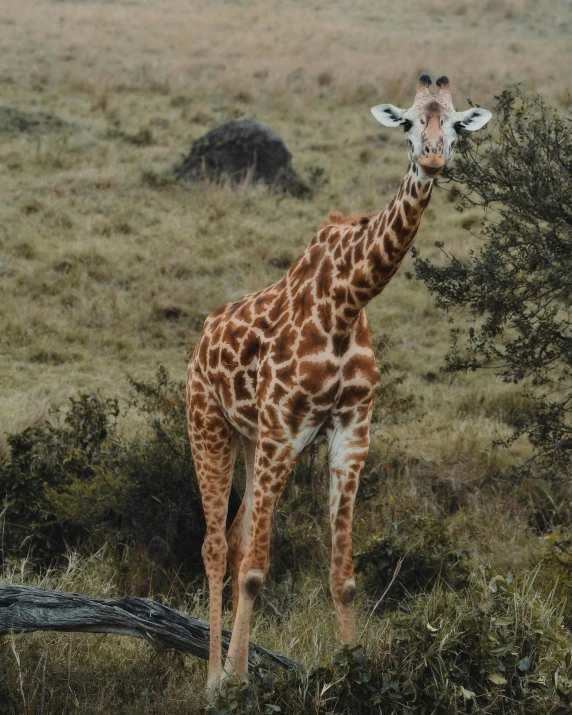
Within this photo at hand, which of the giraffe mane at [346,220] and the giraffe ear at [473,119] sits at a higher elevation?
the giraffe ear at [473,119]

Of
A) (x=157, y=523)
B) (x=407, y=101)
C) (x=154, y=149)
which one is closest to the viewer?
(x=157, y=523)

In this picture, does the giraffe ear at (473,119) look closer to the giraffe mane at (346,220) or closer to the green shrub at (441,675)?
the giraffe mane at (346,220)

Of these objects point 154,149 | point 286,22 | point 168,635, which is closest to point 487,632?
point 168,635

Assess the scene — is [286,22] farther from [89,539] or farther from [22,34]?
[89,539]

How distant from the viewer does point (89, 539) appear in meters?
7.35

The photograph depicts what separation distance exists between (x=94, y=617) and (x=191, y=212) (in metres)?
10.1

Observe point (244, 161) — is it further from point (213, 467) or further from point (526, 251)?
point (213, 467)

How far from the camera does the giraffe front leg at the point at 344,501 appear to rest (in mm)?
4891

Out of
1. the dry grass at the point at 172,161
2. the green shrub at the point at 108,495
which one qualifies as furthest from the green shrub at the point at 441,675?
the dry grass at the point at 172,161

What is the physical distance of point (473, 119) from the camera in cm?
457

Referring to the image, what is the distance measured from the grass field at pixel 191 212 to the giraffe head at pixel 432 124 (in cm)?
269

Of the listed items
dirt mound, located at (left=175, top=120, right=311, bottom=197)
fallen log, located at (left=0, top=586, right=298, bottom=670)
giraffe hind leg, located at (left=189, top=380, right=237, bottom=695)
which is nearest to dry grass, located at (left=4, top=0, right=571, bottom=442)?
dirt mound, located at (left=175, top=120, right=311, bottom=197)

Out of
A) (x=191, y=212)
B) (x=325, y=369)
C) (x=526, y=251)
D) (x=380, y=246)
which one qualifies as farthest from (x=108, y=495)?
(x=191, y=212)

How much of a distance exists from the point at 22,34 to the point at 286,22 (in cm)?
942
